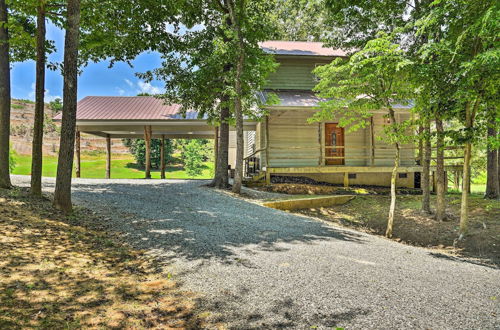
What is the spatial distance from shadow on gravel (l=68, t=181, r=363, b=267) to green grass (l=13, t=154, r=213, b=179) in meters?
20.7

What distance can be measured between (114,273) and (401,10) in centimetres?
1290

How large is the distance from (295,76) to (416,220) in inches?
382

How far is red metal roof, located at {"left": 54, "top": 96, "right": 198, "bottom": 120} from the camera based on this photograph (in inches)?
640

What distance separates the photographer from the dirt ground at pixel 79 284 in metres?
2.88

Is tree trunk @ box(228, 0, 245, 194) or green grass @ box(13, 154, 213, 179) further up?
tree trunk @ box(228, 0, 245, 194)

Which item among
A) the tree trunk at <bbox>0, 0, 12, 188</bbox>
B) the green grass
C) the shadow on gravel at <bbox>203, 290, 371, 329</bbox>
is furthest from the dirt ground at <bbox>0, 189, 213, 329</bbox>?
the green grass

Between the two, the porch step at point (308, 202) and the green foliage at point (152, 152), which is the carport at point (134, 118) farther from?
the green foliage at point (152, 152)

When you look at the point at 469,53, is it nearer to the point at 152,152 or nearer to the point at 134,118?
the point at 134,118

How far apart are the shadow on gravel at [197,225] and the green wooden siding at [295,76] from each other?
337 inches

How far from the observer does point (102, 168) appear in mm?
35438

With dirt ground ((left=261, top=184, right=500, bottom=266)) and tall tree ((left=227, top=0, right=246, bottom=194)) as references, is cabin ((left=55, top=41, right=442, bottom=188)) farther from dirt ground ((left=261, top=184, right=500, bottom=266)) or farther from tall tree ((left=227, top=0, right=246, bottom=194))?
tall tree ((left=227, top=0, right=246, bottom=194))

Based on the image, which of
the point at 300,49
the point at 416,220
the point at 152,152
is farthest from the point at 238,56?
the point at 152,152

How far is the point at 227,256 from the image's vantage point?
477 centimetres

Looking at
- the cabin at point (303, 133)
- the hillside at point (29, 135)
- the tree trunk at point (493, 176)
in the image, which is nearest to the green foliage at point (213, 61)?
the cabin at point (303, 133)
